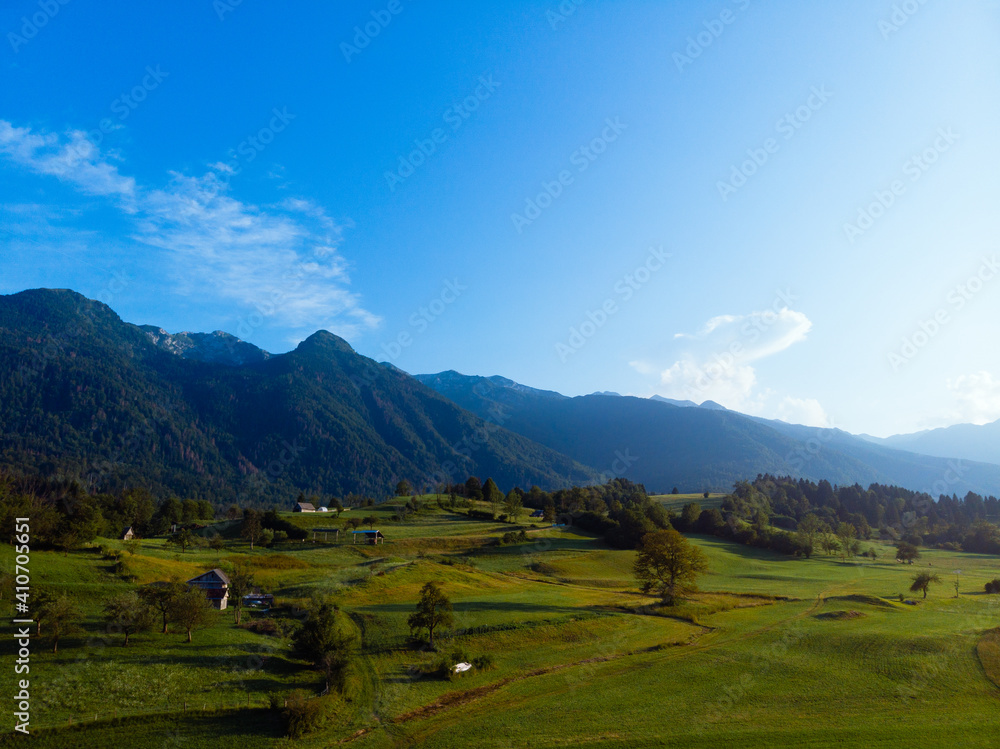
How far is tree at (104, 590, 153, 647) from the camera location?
45.7 m

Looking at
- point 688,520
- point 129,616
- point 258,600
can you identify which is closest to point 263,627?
point 129,616

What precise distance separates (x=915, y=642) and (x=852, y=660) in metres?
8.85

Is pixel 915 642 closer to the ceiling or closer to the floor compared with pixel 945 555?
closer to the ceiling

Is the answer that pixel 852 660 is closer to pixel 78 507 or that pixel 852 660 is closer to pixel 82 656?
pixel 82 656

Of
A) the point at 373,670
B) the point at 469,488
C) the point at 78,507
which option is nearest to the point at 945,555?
the point at 469,488

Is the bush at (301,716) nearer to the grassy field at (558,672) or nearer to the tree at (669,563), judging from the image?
the grassy field at (558,672)


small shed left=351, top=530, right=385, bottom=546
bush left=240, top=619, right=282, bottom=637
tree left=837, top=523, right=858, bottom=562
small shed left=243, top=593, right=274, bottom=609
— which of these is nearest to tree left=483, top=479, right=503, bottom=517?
small shed left=351, top=530, right=385, bottom=546

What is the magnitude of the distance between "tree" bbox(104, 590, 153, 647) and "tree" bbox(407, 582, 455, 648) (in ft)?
76.4

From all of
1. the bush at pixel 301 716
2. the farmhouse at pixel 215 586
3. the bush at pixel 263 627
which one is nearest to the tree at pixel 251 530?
the farmhouse at pixel 215 586

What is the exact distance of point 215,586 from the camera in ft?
203

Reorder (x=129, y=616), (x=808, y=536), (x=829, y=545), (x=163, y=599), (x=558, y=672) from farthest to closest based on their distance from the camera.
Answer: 1. (x=829, y=545)
2. (x=808, y=536)
3. (x=163, y=599)
4. (x=129, y=616)
5. (x=558, y=672)

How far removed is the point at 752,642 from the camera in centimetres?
5191

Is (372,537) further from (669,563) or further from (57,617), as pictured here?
(57,617)

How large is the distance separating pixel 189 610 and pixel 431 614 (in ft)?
71.1
